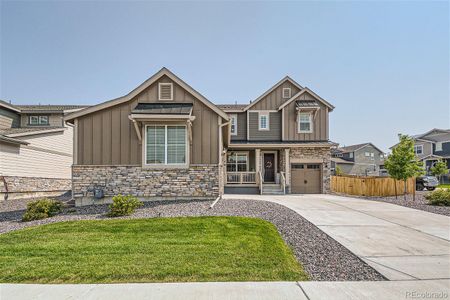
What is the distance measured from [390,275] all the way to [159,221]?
18.6 ft

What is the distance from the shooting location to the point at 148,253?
15.5 feet

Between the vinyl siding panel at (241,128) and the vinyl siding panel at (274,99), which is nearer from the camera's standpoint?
the vinyl siding panel at (241,128)

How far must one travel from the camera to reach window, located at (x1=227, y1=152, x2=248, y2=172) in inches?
706

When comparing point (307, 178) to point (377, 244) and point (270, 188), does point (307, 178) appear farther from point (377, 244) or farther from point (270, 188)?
point (377, 244)

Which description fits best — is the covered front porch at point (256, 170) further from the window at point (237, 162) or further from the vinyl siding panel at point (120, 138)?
the vinyl siding panel at point (120, 138)

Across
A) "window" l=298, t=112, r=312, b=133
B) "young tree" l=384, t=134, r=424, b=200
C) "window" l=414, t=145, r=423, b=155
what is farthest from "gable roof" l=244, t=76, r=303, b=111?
"window" l=414, t=145, r=423, b=155

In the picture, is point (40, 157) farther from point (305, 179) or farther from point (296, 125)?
point (305, 179)

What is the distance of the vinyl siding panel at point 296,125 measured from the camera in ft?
58.3

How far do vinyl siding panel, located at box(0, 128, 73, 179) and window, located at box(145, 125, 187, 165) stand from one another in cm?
957

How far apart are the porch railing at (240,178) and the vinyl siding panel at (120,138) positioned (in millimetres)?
6249

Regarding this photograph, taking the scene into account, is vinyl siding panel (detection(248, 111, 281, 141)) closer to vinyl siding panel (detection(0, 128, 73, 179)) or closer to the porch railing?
the porch railing

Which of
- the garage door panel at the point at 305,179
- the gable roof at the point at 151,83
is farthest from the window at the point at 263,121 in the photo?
the gable roof at the point at 151,83

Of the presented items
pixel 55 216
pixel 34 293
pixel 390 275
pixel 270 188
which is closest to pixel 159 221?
pixel 34 293

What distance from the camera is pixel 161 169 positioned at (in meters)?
10.6
